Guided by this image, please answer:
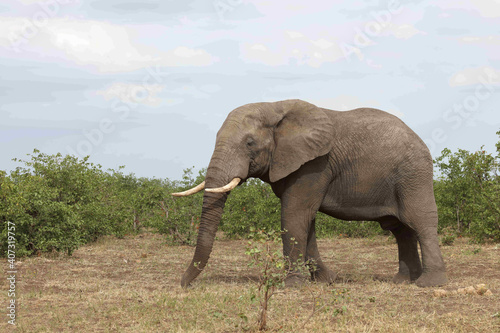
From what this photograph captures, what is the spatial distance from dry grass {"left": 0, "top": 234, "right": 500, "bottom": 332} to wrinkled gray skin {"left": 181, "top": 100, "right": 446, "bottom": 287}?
3.07 feet

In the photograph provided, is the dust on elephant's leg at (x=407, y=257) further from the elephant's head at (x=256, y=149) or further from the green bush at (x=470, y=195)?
the green bush at (x=470, y=195)

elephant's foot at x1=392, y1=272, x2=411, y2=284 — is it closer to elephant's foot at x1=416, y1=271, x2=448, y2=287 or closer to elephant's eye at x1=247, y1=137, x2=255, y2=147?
elephant's foot at x1=416, y1=271, x2=448, y2=287

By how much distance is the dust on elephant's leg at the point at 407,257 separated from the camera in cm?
1078

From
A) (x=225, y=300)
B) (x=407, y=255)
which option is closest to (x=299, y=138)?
(x=225, y=300)

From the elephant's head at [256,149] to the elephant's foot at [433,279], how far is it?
275 centimetres

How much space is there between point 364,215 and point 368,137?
54.1 inches

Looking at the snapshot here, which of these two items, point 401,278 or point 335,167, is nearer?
point 335,167

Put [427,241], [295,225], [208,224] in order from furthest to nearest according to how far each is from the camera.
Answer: [427,241] < [295,225] < [208,224]

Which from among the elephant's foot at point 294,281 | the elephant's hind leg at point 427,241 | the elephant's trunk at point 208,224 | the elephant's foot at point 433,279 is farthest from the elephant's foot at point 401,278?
the elephant's trunk at point 208,224

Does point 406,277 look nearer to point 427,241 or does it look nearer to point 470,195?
point 427,241

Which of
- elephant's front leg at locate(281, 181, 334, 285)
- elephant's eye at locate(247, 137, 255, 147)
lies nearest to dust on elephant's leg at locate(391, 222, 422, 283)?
elephant's front leg at locate(281, 181, 334, 285)

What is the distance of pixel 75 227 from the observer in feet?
50.5

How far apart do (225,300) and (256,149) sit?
2562 millimetres

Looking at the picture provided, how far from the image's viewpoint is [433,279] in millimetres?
9773
